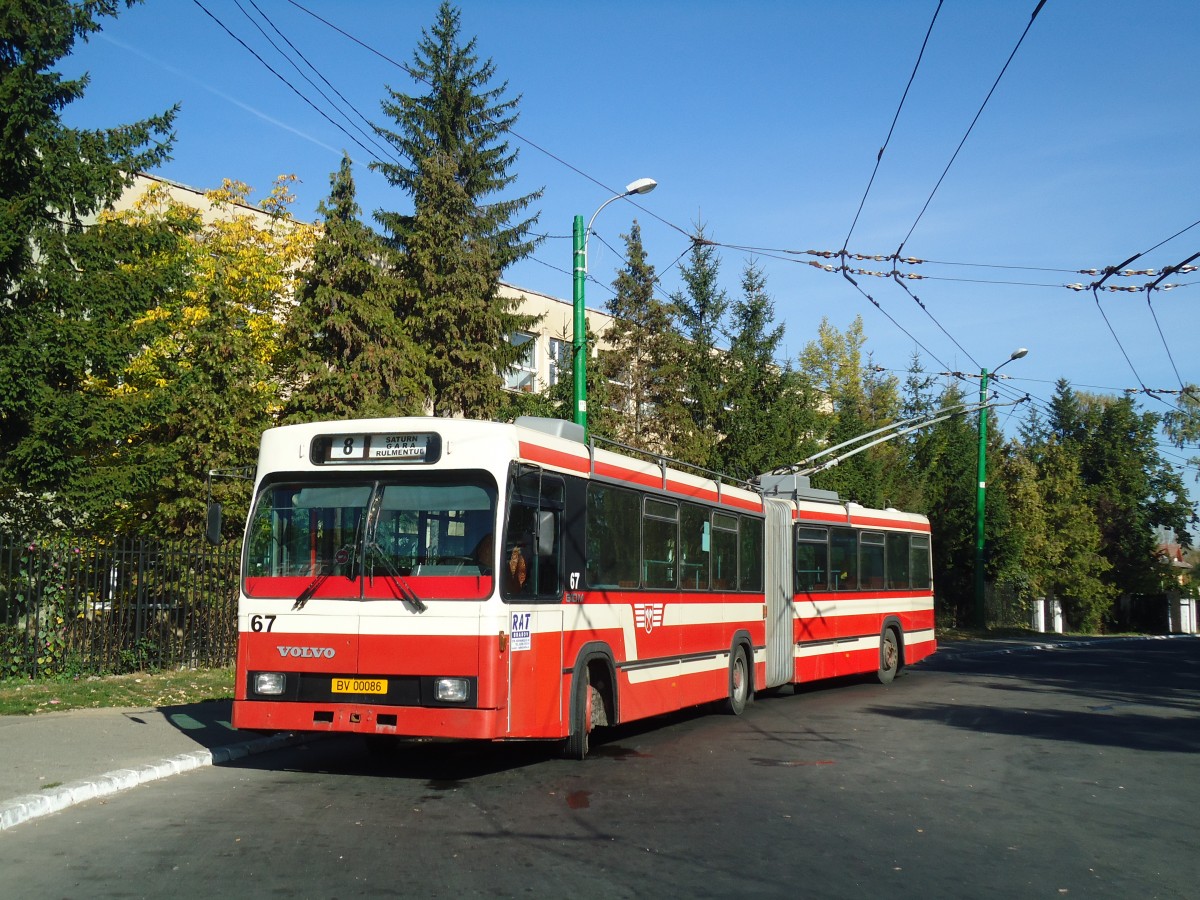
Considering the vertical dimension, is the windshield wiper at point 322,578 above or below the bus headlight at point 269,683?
above

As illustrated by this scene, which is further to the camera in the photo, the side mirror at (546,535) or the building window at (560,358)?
the building window at (560,358)

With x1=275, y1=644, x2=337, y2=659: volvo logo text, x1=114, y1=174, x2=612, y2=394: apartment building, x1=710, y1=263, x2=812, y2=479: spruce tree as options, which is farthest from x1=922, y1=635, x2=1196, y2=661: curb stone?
x1=275, y1=644, x2=337, y2=659: volvo logo text

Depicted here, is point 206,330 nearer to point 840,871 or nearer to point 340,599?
point 340,599

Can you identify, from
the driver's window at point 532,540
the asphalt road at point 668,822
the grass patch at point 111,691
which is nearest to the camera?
the asphalt road at point 668,822

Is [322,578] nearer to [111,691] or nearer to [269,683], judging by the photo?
[269,683]

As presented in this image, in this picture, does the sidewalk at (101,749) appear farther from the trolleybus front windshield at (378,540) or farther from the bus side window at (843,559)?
the bus side window at (843,559)

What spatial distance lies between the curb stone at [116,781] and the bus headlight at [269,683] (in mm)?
1074

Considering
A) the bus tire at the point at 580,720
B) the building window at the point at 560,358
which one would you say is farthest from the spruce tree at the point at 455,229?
the bus tire at the point at 580,720

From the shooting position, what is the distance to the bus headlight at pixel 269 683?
9.98 m

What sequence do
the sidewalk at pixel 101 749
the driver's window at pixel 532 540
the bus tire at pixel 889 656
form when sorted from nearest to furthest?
1. the sidewalk at pixel 101 749
2. the driver's window at pixel 532 540
3. the bus tire at pixel 889 656

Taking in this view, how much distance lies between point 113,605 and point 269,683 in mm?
8411

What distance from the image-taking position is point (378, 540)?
9.94 m

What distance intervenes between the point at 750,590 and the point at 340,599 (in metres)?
7.90

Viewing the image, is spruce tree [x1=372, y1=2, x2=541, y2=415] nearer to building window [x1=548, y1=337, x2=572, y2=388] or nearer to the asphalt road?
building window [x1=548, y1=337, x2=572, y2=388]
